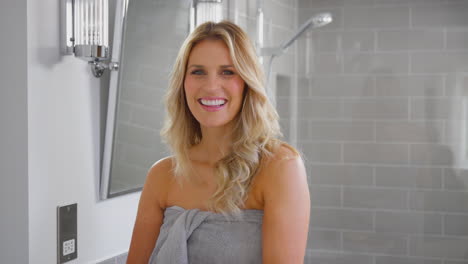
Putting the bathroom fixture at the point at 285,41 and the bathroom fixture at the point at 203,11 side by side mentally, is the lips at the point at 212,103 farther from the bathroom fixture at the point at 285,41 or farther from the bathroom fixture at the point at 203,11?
the bathroom fixture at the point at 285,41

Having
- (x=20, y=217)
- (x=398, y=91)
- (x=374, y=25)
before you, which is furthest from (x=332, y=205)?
(x=20, y=217)

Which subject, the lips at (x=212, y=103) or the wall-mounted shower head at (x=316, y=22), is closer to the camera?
the lips at (x=212, y=103)

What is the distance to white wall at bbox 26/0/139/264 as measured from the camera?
4.48 feet

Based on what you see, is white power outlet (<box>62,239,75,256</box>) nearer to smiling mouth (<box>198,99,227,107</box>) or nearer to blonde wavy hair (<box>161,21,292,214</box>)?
blonde wavy hair (<box>161,21,292,214</box>)

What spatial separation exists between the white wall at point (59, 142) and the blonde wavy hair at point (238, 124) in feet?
0.82

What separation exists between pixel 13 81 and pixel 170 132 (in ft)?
1.47

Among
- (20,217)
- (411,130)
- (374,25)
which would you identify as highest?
(374,25)

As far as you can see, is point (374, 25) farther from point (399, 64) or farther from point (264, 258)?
point (264, 258)

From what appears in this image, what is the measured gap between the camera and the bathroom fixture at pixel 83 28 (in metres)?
1.42

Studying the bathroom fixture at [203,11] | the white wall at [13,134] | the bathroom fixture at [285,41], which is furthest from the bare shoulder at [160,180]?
the bathroom fixture at [285,41]

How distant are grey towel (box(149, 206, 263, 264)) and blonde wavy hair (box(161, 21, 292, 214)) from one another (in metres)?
0.04

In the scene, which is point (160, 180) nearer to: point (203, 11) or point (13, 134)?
point (13, 134)

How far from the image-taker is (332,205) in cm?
245

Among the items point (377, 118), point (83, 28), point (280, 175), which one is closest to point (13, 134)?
point (83, 28)
